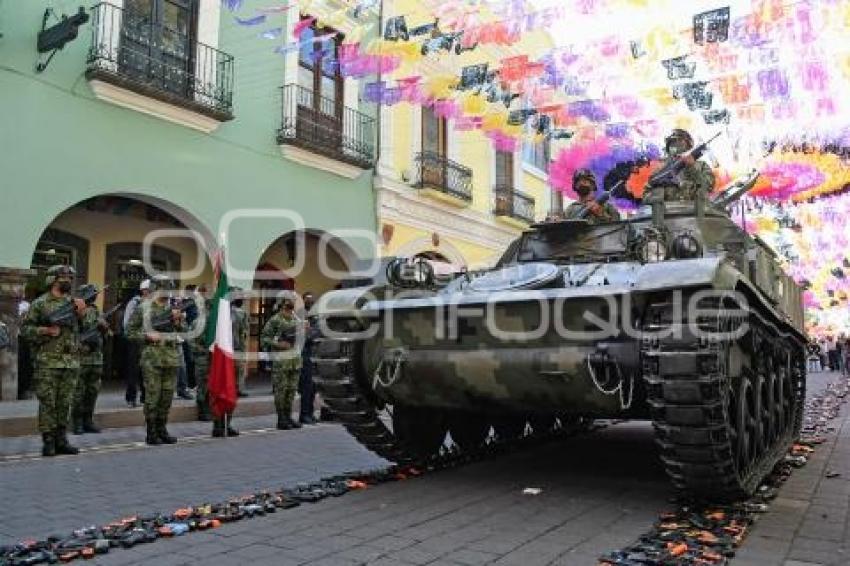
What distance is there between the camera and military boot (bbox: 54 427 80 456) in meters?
7.46

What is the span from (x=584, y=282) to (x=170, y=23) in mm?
9359

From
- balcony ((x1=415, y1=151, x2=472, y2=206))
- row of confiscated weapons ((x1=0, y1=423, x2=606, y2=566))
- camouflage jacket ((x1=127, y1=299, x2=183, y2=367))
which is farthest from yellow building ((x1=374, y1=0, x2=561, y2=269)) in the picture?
row of confiscated weapons ((x1=0, y1=423, x2=606, y2=566))

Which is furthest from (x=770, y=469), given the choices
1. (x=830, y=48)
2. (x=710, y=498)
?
(x=830, y=48)

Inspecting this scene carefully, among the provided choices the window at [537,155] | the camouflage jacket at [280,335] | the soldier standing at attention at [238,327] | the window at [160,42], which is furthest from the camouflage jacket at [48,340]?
the window at [537,155]

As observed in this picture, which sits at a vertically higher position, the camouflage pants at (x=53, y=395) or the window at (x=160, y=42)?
the window at (x=160, y=42)

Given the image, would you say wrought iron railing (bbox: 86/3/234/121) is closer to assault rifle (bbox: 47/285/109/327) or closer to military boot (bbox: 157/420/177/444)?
assault rifle (bbox: 47/285/109/327)

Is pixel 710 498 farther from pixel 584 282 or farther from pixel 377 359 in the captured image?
pixel 377 359

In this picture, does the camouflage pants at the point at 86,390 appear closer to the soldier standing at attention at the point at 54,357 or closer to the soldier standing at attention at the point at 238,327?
the soldier standing at attention at the point at 54,357

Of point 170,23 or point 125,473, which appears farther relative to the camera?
point 170,23

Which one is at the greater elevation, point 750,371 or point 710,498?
point 750,371

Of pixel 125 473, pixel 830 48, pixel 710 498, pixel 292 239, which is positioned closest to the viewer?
pixel 710 498

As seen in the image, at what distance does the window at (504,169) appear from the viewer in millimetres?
21891

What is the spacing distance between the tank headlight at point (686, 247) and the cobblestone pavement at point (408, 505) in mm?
1614

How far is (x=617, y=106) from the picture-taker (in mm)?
15391
